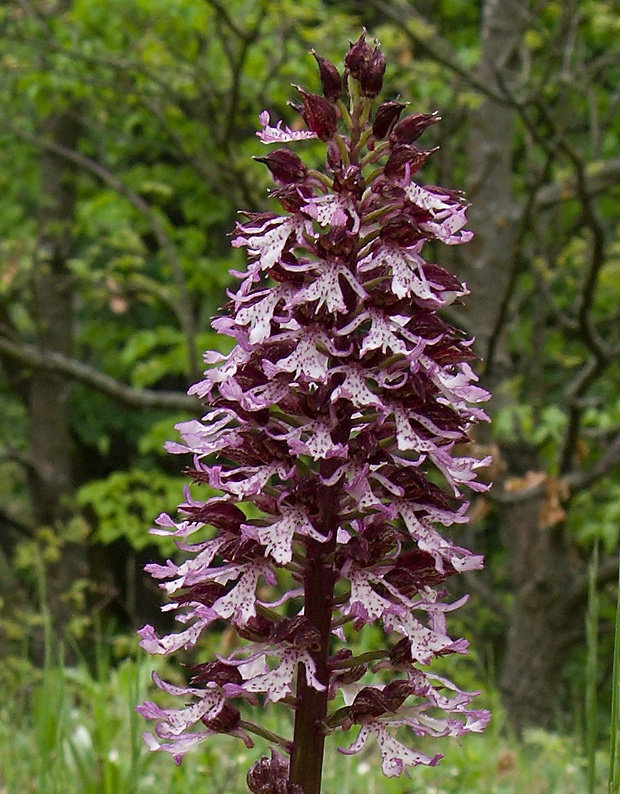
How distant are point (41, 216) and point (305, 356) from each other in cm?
1185

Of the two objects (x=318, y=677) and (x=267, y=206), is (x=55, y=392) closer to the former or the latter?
(x=267, y=206)

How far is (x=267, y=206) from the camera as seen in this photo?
876 cm

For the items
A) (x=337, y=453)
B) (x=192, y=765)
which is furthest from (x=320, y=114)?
(x=192, y=765)

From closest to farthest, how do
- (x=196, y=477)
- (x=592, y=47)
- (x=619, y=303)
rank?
1. (x=196, y=477)
2. (x=619, y=303)
3. (x=592, y=47)

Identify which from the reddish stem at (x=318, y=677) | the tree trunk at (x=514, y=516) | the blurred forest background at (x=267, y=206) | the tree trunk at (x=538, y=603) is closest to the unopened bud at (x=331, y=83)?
the reddish stem at (x=318, y=677)

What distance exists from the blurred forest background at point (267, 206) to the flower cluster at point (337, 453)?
4.32m

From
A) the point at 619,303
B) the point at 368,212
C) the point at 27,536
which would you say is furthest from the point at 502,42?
the point at 27,536

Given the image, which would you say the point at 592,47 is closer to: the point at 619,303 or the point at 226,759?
the point at 619,303

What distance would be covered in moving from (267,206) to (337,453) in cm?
746

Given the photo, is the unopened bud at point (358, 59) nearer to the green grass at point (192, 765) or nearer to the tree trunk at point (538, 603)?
the green grass at point (192, 765)

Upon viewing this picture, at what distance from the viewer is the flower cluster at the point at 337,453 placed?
1.54 m

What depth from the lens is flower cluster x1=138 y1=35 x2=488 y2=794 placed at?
1.54 metres

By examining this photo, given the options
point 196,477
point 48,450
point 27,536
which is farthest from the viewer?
point 27,536

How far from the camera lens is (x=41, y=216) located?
41.9 ft
